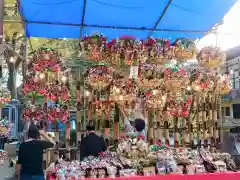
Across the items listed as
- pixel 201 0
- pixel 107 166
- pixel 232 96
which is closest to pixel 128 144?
pixel 107 166

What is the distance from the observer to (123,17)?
5.73 metres

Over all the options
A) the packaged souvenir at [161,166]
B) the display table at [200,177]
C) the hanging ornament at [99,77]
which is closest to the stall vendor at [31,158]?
the display table at [200,177]

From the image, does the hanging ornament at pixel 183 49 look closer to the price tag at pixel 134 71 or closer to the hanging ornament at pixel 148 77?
the hanging ornament at pixel 148 77

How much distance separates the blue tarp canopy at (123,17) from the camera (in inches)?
207

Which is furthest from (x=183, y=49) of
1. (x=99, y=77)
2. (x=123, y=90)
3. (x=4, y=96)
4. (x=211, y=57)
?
(x=4, y=96)

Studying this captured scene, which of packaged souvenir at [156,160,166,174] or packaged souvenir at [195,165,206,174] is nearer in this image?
packaged souvenir at [156,160,166,174]

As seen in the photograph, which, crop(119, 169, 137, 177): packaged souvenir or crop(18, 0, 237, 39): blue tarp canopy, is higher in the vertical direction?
crop(18, 0, 237, 39): blue tarp canopy

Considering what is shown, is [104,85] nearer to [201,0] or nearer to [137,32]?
[137,32]

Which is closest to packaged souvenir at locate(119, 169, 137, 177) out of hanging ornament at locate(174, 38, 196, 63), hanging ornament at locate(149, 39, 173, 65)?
hanging ornament at locate(149, 39, 173, 65)

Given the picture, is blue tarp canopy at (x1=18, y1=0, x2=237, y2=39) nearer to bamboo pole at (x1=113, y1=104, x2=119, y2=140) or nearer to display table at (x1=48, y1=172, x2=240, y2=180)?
bamboo pole at (x1=113, y1=104, x2=119, y2=140)

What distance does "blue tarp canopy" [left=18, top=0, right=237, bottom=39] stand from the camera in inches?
207

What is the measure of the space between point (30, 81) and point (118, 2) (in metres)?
1.95

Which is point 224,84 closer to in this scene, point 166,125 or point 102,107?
point 166,125

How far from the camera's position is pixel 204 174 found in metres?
3.74
